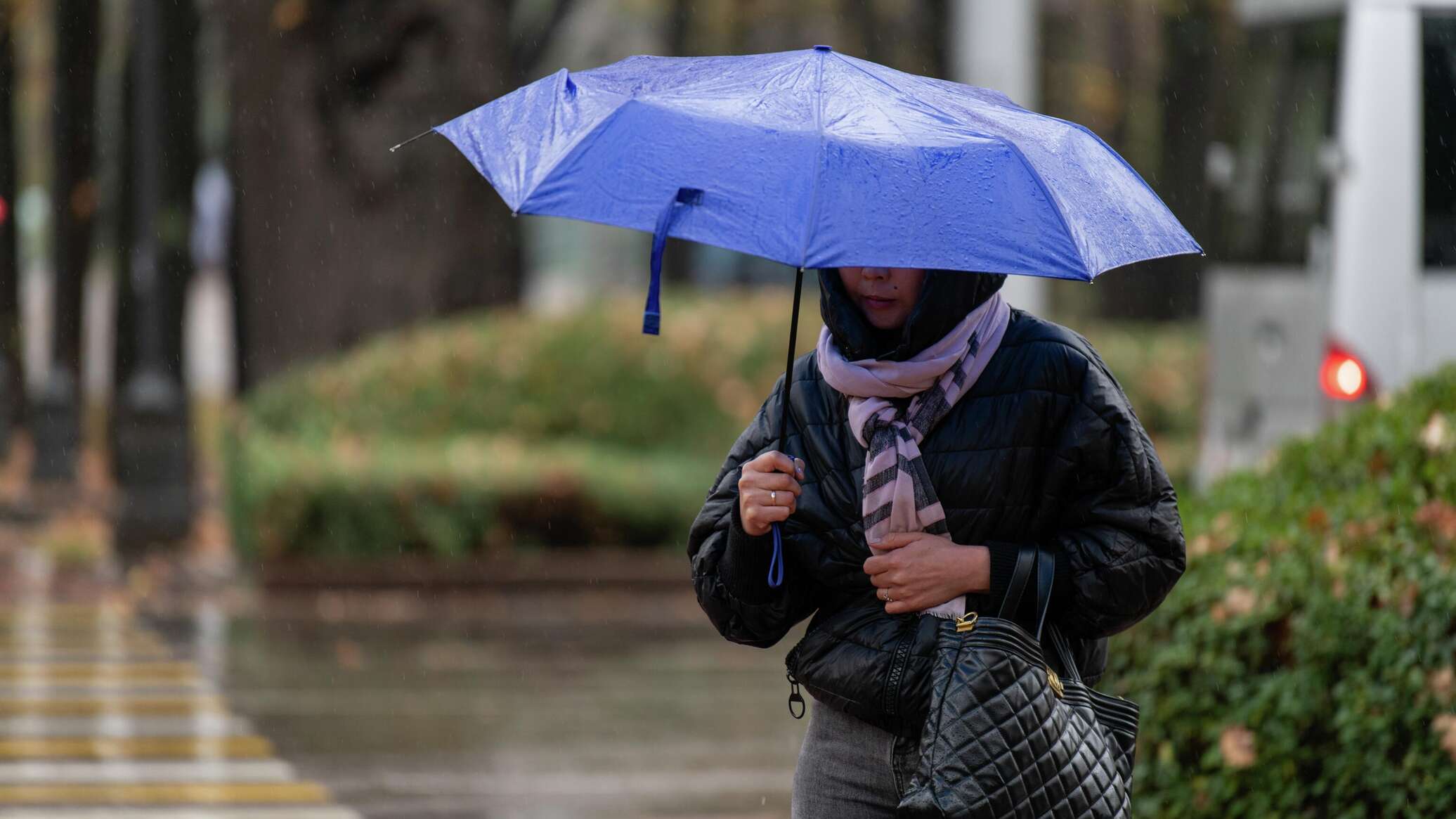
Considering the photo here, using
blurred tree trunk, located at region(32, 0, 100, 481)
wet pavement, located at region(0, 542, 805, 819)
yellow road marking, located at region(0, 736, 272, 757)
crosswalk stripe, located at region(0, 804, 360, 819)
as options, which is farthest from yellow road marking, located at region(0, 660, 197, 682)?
blurred tree trunk, located at region(32, 0, 100, 481)

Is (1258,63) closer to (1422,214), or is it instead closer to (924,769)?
(1422,214)

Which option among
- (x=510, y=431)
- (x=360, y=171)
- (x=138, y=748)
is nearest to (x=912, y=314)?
(x=138, y=748)

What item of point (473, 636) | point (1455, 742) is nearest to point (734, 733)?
point (473, 636)

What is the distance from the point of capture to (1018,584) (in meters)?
3.44

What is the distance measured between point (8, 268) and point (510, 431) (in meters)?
13.2

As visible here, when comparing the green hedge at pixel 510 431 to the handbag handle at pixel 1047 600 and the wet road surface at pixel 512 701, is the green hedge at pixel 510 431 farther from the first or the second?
the handbag handle at pixel 1047 600

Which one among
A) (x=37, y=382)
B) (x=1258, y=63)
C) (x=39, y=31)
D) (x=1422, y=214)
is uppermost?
(x=39, y=31)

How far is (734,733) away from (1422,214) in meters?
3.78

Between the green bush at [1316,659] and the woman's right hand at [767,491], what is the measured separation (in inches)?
78.8

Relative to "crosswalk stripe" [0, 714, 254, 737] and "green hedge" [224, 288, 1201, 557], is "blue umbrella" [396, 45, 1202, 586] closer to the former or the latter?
"crosswalk stripe" [0, 714, 254, 737]

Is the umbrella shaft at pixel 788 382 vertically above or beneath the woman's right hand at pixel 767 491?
above

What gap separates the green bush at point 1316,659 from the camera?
481 cm

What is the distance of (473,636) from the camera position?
12133 mm

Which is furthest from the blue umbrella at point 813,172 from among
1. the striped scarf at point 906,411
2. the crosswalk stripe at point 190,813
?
the crosswalk stripe at point 190,813
